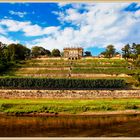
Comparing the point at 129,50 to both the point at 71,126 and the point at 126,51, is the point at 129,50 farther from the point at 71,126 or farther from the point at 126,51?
the point at 71,126

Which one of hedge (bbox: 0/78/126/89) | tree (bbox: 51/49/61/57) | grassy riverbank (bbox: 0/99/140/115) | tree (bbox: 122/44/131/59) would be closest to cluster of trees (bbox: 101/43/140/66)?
tree (bbox: 122/44/131/59)

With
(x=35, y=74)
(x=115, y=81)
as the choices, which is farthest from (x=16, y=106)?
(x=35, y=74)

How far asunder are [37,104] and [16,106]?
171 centimetres

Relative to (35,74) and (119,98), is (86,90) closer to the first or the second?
(119,98)

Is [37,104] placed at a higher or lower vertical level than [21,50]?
lower

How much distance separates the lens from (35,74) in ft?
165

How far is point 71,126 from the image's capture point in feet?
74.5

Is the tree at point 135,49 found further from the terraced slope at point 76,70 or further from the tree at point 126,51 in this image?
the terraced slope at point 76,70

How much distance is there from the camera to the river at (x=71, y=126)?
19797 mm

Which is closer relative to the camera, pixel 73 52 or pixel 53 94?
pixel 53 94

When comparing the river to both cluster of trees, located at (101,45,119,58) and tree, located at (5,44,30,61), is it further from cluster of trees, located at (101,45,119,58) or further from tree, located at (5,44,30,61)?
cluster of trees, located at (101,45,119,58)

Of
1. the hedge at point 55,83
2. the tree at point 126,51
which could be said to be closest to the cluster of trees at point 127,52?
the tree at point 126,51

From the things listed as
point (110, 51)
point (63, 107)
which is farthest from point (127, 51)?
point (63, 107)

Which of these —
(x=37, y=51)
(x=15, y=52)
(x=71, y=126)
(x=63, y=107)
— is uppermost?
(x=37, y=51)
